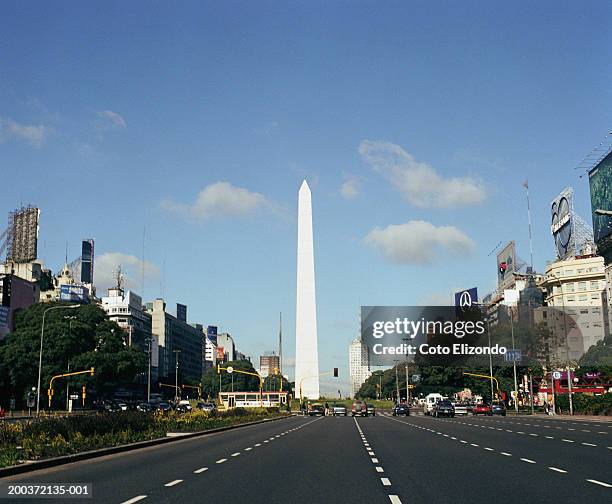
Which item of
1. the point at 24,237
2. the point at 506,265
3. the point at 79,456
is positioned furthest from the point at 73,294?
the point at 79,456

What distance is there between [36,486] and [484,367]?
374 ft

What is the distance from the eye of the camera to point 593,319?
13775 centimetres

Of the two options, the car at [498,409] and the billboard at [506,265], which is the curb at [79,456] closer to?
the car at [498,409]

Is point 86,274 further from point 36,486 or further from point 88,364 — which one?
point 36,486

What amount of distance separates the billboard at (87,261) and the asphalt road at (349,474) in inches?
6857

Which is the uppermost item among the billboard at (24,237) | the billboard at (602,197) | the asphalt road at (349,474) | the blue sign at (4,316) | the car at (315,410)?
the billboard at (24,237)

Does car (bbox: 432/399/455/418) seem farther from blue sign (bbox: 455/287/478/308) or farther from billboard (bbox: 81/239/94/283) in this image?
billboard (bbox: 81/239/94/283)

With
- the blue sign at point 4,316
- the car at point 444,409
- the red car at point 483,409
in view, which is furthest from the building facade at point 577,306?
the blue sign at point 4,316

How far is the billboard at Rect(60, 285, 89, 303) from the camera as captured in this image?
157125 millimetres

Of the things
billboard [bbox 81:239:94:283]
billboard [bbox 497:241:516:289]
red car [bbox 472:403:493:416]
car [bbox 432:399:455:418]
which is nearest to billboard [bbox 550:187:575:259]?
billboard [bbox 497:241:516:289]

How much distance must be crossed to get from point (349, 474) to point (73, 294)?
491ft

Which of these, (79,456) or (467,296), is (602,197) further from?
(79,456)

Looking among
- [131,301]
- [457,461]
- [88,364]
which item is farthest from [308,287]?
[131,301]

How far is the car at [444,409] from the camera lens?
77688mm
